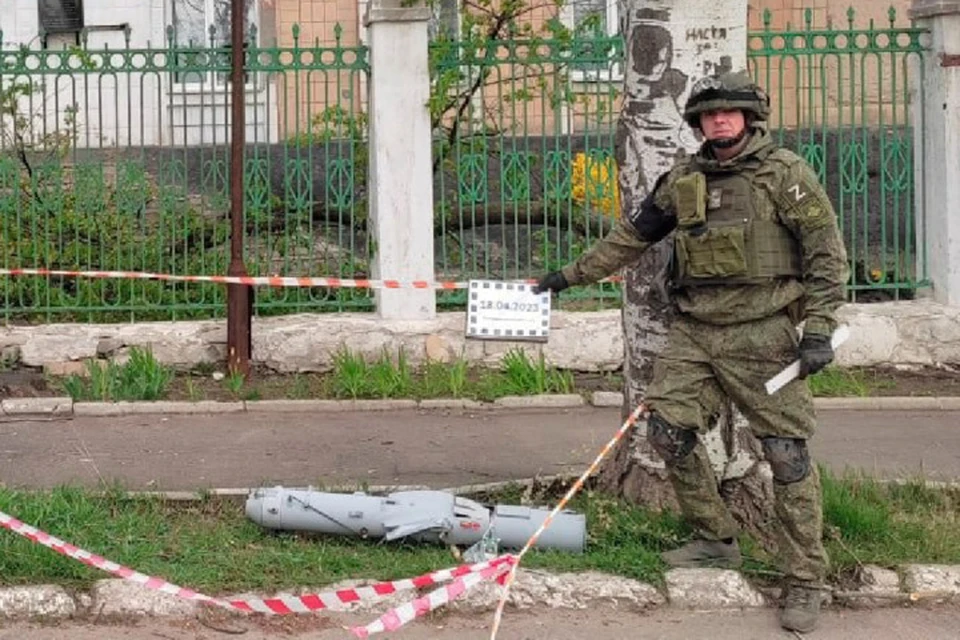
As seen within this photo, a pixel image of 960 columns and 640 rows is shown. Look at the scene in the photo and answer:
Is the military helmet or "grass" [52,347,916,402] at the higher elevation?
the military helmet

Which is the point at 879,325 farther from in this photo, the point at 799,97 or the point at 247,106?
the point at 247,106

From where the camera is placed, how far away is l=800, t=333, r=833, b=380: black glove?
5566 mm

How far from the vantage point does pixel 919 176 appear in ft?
36.8

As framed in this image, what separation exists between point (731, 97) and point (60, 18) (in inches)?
468

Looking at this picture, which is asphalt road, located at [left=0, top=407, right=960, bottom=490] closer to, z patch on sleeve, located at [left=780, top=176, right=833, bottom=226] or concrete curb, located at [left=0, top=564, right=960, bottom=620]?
concrete curb, located at [left=0, top=564, right=960, bottom=620]

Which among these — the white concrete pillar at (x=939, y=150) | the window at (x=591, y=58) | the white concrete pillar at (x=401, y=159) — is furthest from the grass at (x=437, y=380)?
the white concrete pillar at (x=939, y=150)

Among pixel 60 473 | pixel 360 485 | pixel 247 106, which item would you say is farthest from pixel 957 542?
pixel 247 106

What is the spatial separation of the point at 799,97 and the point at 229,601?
6.49m

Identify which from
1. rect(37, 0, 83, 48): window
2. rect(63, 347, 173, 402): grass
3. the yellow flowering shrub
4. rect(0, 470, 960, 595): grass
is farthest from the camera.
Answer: rect(37, 0, 83, 48): window

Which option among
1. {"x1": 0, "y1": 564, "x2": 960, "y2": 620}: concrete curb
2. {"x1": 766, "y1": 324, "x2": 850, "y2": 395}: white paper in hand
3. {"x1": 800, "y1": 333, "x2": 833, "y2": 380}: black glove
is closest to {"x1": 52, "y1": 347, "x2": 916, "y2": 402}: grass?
{"x1": 0, "y1": 564, "x2": 960, "y2": 620}: concrete curb

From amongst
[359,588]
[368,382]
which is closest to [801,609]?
[359,588]

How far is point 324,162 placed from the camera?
1088 centimetres

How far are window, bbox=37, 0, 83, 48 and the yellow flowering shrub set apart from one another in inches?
279

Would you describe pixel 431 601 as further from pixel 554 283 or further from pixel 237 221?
pixel 237 221
